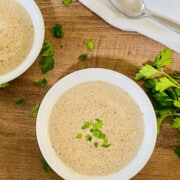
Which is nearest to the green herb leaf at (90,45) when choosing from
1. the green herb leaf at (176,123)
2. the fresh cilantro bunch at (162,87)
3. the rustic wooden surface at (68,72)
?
the rustic wooden surface at (68,72)

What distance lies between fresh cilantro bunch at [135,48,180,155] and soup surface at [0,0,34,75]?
0.24 metres

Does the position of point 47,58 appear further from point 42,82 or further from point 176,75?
point 176,75

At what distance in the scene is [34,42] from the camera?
1.12 m

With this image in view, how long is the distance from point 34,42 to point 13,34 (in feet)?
0.17

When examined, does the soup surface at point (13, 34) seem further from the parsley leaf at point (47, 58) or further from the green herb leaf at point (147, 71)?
the green herb leaf at point (147, 71)

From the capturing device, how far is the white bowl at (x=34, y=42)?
3.62ft

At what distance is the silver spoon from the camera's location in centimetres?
114

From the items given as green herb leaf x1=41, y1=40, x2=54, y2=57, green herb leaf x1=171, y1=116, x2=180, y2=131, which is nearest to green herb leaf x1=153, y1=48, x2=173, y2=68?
green herb leaf x1=171, y1=116, x2=180, y2=131

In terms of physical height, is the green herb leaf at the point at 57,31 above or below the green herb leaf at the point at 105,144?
above

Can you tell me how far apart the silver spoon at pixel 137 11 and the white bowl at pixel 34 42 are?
0.16 meters

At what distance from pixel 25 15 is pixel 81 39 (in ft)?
0.41

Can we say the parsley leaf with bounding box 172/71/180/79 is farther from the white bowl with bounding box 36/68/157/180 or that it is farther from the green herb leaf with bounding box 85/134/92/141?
the green herb leaf with bounding box 85/134/92/141

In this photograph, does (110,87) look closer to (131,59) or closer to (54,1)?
(131,59)

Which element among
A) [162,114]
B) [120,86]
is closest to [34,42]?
[120,86]
